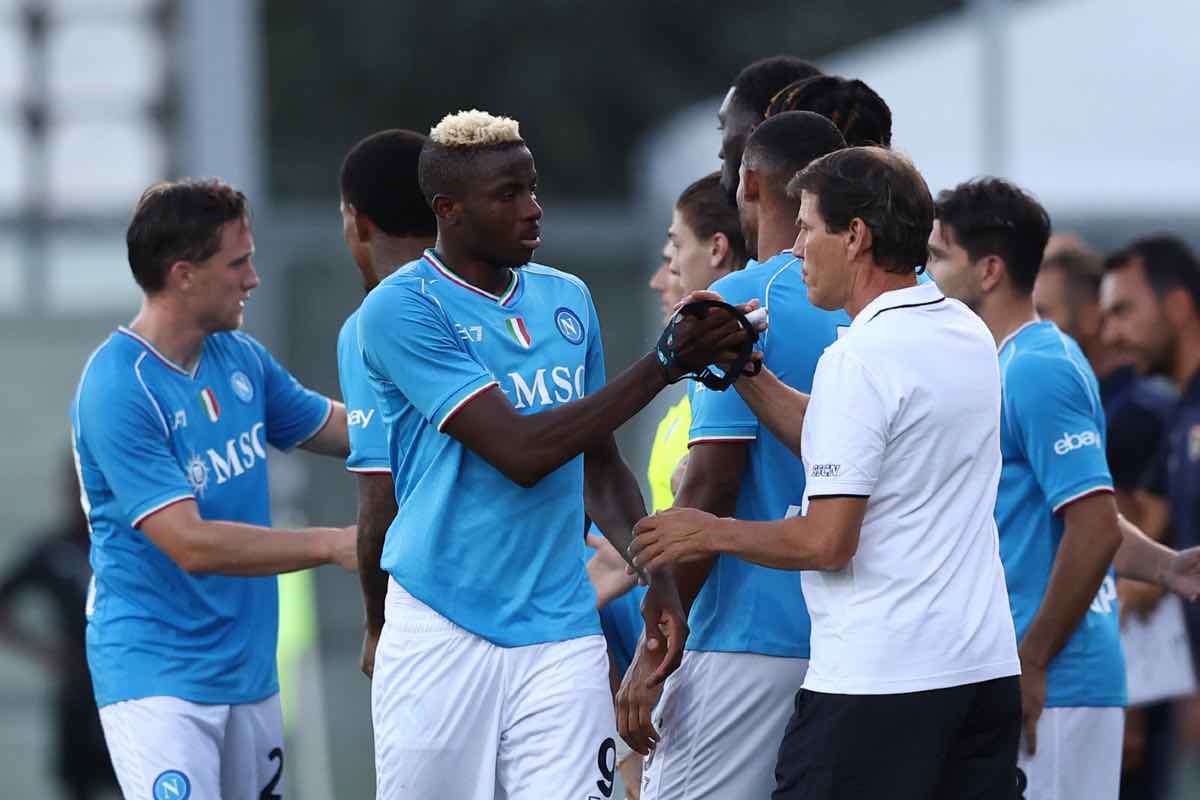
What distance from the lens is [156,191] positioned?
5.49 meters

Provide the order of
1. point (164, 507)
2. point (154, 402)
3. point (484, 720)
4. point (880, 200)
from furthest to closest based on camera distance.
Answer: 1. point (154, 402)
2. point (164, 507)
3. point (484, 720)
4. point (880, 200)

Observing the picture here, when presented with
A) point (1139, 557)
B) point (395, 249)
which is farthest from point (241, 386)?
point (1139, 557)

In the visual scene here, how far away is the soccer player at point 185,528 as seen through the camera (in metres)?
5.11

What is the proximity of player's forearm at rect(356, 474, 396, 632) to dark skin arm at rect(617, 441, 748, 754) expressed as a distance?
2.31 ft

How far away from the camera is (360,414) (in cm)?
493

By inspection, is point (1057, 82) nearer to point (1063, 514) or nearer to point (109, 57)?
point (109, 57)

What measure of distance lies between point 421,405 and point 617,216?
2644 centimetres

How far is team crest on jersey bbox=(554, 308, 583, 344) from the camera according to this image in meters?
4.44

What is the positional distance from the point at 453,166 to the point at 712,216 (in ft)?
3.46

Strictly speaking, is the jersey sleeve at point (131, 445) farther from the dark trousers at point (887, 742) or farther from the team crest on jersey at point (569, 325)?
the dark trousers at point (887, 742)

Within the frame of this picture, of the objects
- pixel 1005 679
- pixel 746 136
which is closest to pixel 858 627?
pixel 1005 679

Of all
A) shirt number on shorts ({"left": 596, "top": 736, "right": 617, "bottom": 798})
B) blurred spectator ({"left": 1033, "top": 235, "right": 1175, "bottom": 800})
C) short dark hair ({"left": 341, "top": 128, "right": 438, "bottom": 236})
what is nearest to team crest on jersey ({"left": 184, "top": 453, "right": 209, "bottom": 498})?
short dark hair ({"left": 341, "top": 128, "right": 438, "bottom": 236})

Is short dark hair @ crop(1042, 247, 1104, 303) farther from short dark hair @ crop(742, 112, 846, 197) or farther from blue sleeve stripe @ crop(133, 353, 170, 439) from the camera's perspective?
blue sleeve stripe @ crop(133, 353, 170, 439)

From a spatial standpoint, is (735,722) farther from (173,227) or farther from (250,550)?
(173,227)
